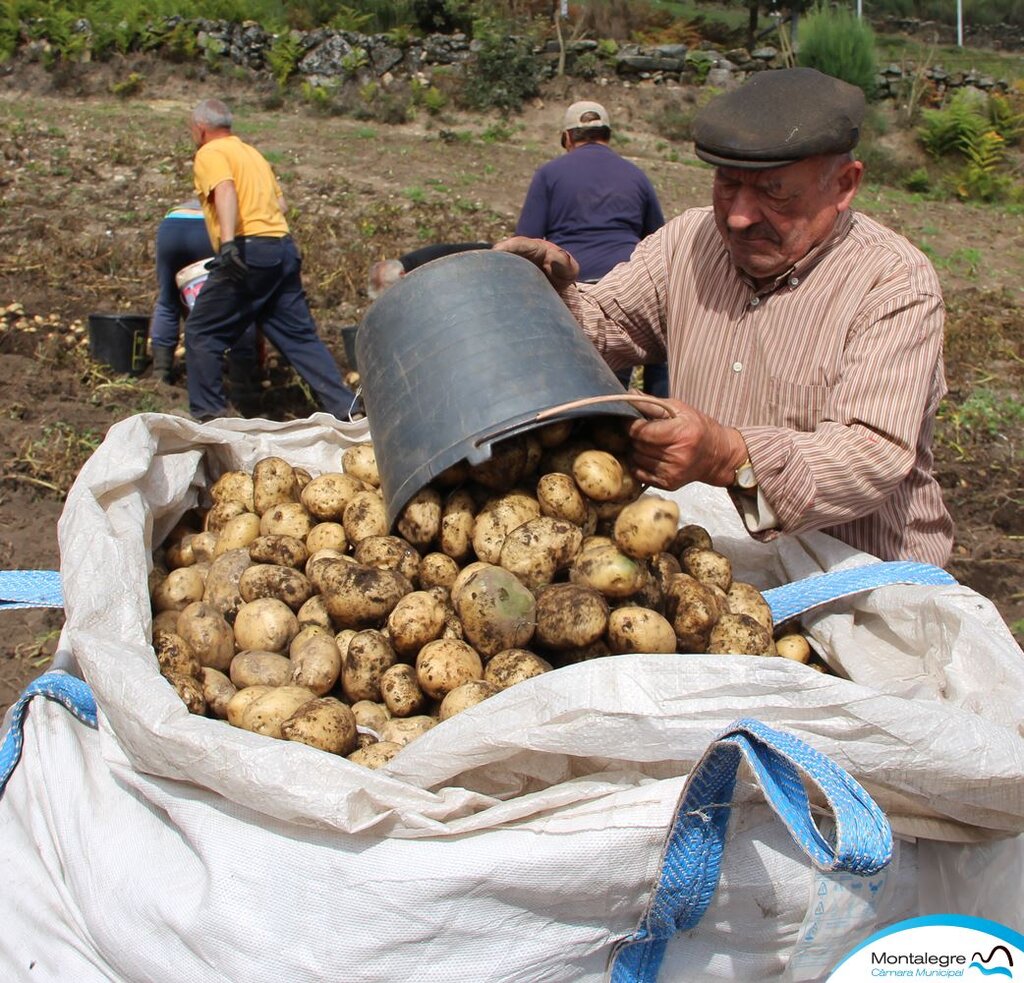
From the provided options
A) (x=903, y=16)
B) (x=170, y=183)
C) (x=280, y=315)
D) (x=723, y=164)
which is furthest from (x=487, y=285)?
(x=903, y=16)

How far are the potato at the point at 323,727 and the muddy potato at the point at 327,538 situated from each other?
1.80 feet

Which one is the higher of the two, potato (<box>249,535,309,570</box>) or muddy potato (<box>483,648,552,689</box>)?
potato (<box>249,535,309,570</box>)

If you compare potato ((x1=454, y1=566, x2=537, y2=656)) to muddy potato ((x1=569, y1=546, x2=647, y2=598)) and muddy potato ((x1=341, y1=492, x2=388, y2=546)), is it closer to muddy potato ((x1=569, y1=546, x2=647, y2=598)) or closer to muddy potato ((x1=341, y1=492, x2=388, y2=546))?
muddy potato ((x1=569, y1=546, x2=647, y2=598))

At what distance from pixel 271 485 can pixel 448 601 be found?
0.61 m

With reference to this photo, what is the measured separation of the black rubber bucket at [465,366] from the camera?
1.84m

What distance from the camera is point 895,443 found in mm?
2021

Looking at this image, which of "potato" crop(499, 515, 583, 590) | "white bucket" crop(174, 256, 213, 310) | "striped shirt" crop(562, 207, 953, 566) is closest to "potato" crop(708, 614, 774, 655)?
"striped shirt" crop(562, 207, 953, 566)

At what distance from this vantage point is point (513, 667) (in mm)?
1852

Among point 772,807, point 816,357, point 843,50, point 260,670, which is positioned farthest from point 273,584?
point 843,50

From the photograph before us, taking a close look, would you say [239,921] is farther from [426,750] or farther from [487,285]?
[487,285]

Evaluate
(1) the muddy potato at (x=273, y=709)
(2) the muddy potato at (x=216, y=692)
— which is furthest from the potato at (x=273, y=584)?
(1) the muddy potato at (x=273, y=709)

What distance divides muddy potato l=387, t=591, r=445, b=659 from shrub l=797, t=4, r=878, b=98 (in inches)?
692

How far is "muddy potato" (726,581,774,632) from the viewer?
79.0 inches

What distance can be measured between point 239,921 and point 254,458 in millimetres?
1451
